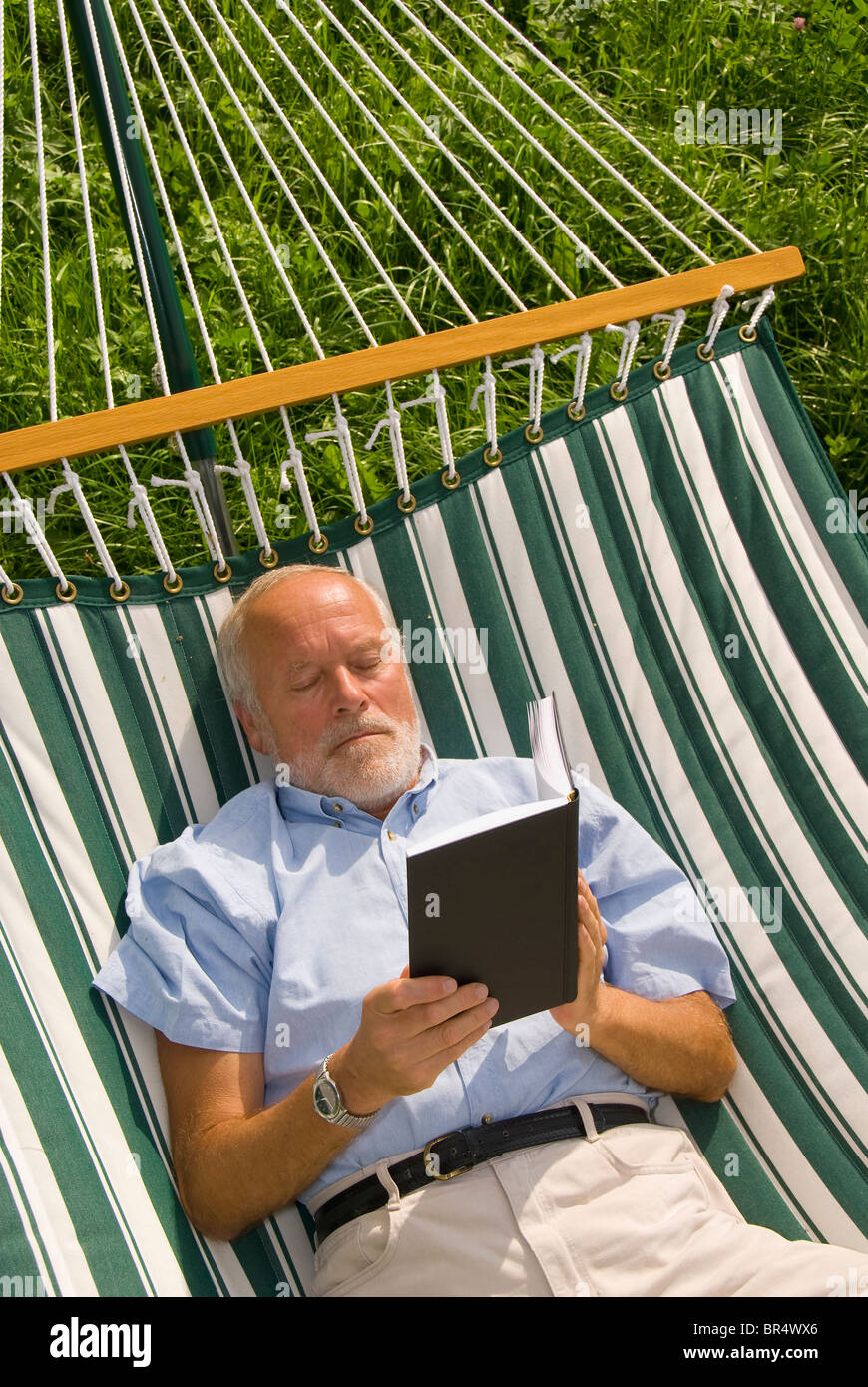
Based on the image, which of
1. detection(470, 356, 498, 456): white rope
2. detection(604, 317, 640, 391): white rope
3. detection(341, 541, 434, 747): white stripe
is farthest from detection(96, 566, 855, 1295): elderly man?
detection(604, 317, 640, 391): white rope

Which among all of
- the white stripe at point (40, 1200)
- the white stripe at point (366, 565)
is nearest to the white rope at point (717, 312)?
the white stripe at point (366, 565)

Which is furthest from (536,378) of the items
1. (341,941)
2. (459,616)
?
(341,941)

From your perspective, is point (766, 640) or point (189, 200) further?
point (189, 200)

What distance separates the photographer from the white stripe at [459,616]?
2.49 metres

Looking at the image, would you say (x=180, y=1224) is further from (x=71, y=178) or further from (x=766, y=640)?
(x=71, y=178)

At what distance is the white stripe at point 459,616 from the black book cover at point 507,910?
803 mm

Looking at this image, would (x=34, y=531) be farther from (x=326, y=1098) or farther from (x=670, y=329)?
(x=670, y=329)

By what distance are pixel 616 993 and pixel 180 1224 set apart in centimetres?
71

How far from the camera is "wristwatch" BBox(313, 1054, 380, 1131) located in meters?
1.78

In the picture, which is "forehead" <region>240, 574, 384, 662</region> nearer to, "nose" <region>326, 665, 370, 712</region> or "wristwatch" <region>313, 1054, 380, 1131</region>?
"nose" <region>326, 665, 370, 712</region>

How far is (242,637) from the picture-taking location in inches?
92.3

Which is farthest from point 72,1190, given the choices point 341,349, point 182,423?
point 341,349
